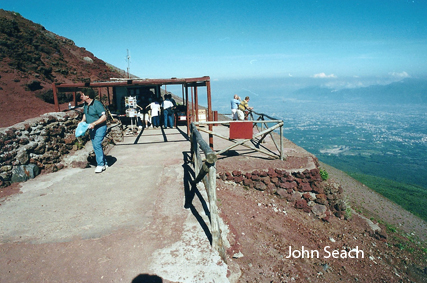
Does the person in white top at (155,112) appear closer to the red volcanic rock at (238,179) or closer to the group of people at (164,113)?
the group of people at (164,113)

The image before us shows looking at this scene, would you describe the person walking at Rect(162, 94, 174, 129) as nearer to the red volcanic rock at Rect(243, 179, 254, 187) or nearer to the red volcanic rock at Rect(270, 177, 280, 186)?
the red volcanic rock at Rect(243, 179, 254, 187)

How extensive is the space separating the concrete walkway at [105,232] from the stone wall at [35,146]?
41 centimetres

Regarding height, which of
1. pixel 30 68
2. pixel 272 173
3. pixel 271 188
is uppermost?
pixel 30 68

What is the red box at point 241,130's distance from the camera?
7.84 metres

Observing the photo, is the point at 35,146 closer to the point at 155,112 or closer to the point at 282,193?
the point at 282,193

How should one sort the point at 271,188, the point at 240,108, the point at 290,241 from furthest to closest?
the point at 240,108
the point at 271,188
the point at 290,241

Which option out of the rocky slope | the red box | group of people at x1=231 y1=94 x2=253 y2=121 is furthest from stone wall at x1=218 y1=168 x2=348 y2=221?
group of people at x1=231 y1=94 x2=253 y2=121

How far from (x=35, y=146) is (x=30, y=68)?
1818 cm

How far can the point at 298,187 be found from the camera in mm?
7602

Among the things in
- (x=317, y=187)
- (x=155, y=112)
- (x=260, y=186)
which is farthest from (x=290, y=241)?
(x=155, y=112)

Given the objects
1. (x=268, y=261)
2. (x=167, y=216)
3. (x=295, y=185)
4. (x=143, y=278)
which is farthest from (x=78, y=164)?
(x=295, y=185)

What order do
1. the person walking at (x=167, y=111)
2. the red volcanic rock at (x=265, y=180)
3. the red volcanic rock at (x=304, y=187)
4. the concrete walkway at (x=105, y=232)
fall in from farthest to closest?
the person walking at (x=167, y=111) < the red volcanic rock at (x=304, y=187) < the red volcanic rock at (x=265, y=180) < the concrete walkway at (x=105, y=232)

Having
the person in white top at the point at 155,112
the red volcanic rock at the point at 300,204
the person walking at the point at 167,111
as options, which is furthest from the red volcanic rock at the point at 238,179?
the person in white top at the point at 155,112

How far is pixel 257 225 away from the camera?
16.6 feet
